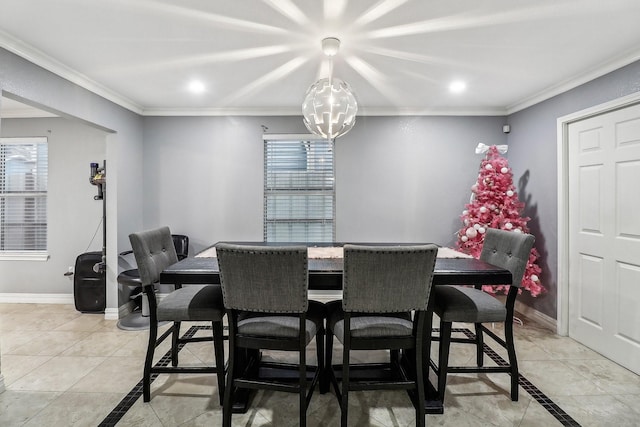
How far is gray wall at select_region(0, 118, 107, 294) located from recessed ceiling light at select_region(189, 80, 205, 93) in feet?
5.08

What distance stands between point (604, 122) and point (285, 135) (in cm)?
314

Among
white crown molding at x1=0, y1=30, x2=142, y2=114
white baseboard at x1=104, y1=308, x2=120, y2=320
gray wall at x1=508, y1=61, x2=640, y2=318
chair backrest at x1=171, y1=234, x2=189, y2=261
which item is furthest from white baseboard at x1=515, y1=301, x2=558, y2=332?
white crown molding at x1=0, y1=30, x2=142, y2=114

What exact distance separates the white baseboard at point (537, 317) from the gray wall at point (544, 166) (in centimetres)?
5

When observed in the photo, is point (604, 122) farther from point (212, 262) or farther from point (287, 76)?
point (212, 262)

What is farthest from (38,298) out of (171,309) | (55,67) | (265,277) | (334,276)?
(334,276)

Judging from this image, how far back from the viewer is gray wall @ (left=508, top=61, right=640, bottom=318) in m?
2.96

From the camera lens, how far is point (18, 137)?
3.95 metres

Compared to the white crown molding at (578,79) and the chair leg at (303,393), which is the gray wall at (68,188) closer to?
the chair leg at (303,393)

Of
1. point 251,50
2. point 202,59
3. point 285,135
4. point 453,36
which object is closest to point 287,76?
point 251,50

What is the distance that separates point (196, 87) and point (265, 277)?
2447 millimetres

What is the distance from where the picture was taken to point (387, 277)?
162 cm

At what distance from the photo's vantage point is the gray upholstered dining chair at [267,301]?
→ 5.24 ft

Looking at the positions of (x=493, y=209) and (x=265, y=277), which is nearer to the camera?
(x=265, y=277)

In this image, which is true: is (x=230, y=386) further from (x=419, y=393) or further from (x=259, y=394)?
(x=419, y=393)
